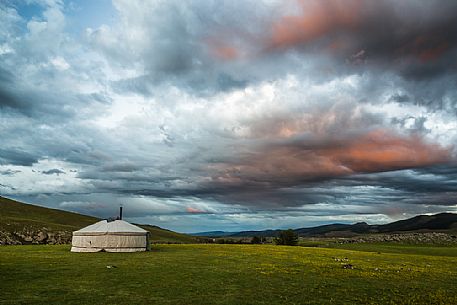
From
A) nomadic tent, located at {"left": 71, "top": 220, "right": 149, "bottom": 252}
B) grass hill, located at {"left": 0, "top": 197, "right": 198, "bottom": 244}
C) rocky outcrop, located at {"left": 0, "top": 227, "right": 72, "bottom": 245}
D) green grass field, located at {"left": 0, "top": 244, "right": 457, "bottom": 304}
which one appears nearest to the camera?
green grass field, located at {"left": 0, "top": 244, "right": 457, "bottom": 304}

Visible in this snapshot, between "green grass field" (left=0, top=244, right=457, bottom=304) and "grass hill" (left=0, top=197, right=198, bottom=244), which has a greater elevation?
"grass hill" (left=0, top=197, right=198, bottom=244)

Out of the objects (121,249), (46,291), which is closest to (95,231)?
(121,249)

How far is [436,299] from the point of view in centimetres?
1870

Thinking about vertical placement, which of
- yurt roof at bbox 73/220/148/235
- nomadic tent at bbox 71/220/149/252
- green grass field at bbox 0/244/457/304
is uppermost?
yurt roof at bbox 73/220/148/235

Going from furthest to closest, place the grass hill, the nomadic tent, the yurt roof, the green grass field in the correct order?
the grass hill
the yurt roof
the nomadic tent
the green grass field


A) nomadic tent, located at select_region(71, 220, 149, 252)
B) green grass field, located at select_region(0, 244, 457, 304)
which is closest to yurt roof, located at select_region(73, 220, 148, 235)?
nomadic tent, located at select_region(71, 220, 149, 252)

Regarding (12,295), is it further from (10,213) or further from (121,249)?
(10,213)

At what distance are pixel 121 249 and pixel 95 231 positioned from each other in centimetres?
386

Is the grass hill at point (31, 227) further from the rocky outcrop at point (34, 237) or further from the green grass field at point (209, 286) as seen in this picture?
the green grass field at point (209, 286)

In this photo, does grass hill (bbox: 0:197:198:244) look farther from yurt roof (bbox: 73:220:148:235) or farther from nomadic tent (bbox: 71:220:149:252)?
nomadic tent (bbox: 71:220:149:252)

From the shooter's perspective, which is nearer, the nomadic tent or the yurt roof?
the nomadic tent

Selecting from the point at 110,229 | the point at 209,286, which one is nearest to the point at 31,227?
the point at 110,229

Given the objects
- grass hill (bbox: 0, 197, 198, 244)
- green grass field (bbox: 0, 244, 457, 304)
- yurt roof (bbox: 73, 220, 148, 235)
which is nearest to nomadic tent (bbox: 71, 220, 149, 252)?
yurt roof (bbox: 73, 220, 148, 235)

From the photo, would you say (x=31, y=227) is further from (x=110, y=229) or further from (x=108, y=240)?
(x=108, y=240)
